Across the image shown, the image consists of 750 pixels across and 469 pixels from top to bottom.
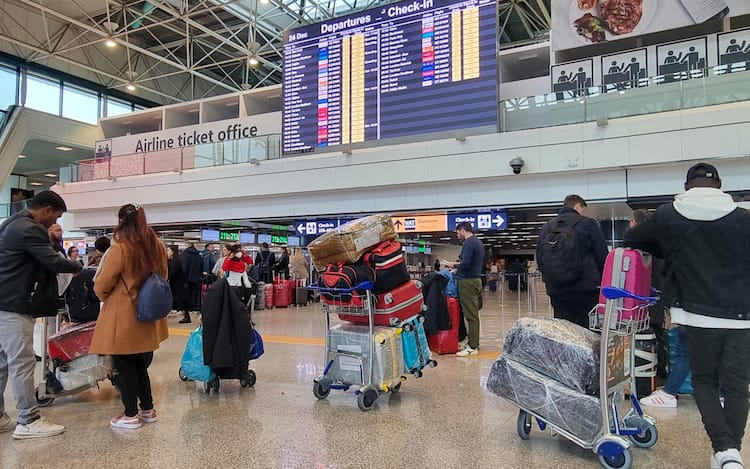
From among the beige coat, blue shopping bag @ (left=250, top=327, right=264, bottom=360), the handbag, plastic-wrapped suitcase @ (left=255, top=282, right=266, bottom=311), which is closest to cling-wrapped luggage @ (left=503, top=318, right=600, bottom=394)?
the handbag

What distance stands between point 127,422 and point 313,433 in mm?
1283

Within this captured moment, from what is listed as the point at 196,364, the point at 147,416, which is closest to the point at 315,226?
the point at 196,364

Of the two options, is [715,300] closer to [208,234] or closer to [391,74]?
[391,74]

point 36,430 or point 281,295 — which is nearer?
point 36,430

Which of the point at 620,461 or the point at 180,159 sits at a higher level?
the point at 180,159

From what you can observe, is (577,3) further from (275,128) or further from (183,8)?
(183,8)

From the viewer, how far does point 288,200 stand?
12.5 m

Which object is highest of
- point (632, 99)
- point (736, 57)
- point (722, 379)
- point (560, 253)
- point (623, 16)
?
point (623, 16)

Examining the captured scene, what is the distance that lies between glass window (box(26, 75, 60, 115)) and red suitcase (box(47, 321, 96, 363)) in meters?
23.3

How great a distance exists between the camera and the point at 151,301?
341cm

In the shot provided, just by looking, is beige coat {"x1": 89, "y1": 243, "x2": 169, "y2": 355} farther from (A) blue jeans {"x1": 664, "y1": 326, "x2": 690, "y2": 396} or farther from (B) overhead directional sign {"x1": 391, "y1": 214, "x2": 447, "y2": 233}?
(B) overhead directional sign {"x1": 391, "y1": 214, "x2": 447, "y2": 233}

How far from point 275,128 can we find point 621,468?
51.1 feet

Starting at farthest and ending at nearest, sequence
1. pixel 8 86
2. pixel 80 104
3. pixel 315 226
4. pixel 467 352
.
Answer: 1. pixel 80 104
2. pixel 8 86
3. pixel 315 226
4. pixel 467 352

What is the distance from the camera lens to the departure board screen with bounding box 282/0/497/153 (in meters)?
9.24
